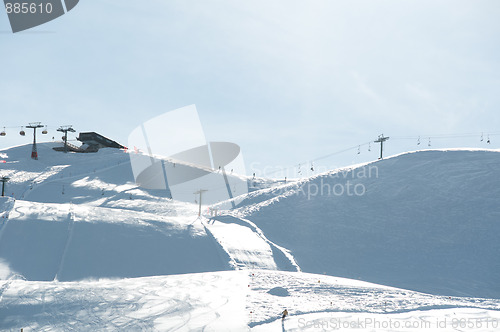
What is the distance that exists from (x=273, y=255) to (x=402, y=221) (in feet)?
46.2

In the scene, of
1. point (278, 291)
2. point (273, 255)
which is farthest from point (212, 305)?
point (273, 255)

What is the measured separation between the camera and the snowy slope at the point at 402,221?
33.6m

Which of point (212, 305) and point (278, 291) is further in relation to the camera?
point (278, 291)

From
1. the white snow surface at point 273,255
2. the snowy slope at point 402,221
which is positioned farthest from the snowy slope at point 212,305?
the snowy slope at point 402,221

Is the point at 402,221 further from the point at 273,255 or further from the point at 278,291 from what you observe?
the point at 278,291

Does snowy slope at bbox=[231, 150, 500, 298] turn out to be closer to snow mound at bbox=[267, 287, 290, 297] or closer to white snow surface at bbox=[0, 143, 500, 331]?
white snow surface at bbox=[0, 143, 500, 331]

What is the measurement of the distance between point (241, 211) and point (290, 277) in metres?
17.9

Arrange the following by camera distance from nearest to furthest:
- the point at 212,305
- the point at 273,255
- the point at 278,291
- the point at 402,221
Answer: the point at 212,305, the point at 278,291, the point at 273,255, the point at 402,221

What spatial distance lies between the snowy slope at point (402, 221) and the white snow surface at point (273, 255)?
165 mm

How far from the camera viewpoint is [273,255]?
36.0 metres

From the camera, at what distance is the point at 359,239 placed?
39.2m

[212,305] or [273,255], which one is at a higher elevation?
[212,305]

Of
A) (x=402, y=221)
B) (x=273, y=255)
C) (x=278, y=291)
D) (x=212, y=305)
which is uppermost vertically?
(x=402, y=221)

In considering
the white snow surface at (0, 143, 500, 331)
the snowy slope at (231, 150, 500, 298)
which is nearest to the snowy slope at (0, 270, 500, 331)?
the white snow surface at (0, 143, 500, 331)
